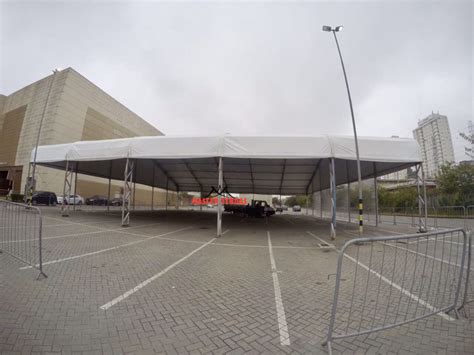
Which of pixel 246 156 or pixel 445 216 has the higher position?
pixel 246 156

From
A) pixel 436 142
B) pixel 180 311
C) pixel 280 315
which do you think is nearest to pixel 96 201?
pixel 180 311

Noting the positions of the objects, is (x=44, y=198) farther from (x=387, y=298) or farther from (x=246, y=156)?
(x=387, y=298)

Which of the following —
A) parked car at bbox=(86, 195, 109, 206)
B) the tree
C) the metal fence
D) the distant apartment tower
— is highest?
the distant apartment tower

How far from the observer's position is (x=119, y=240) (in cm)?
853

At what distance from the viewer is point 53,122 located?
103 ft

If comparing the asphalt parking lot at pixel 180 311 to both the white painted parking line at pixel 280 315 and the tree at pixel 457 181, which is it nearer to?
the white painted parking line at pixel 280 315

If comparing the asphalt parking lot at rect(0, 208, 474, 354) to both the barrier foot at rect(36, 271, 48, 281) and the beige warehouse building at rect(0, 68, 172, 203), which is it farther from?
the beige warehouse building at rect(0, 68, 172, 203)

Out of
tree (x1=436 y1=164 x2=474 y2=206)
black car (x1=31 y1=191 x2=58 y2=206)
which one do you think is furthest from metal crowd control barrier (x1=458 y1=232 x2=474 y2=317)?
black car (x1=31 y1=191 x2=58 y2=206)

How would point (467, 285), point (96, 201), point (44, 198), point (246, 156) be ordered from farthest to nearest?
point (96, 201)
point (44, 198)
point (246, 156)
point (467, 285)

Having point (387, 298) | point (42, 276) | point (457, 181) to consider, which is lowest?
point (387, 298)

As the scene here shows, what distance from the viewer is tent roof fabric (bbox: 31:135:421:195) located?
10305 millimetres

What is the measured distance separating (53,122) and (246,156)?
36.4m

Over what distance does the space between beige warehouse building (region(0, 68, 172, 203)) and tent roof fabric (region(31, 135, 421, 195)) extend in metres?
16.8

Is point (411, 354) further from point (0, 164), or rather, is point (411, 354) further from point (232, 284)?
point (0, 164)
